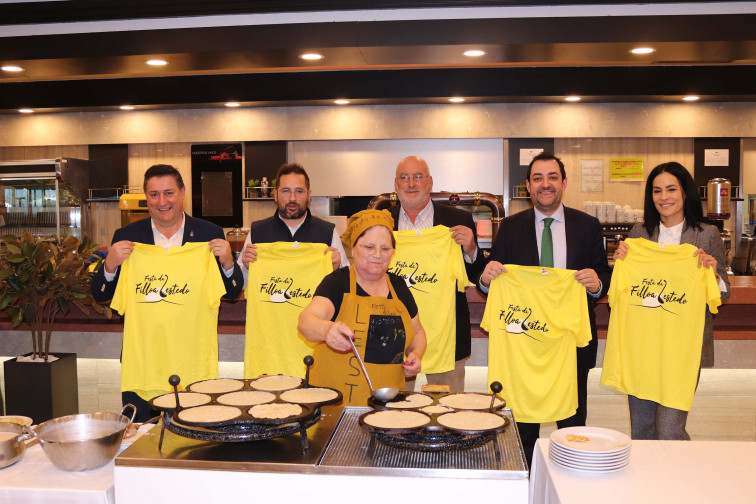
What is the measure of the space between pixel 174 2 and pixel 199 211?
168 inches

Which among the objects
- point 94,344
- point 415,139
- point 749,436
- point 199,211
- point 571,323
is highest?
point 415,139

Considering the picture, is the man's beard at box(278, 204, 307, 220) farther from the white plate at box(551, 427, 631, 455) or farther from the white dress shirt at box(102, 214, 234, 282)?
the white plate at box(551, 427, 631, 455)

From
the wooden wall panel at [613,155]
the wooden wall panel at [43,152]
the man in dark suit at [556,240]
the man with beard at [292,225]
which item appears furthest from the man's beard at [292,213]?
the wooden wall panel at [43,152]

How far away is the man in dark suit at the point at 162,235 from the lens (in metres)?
3.40

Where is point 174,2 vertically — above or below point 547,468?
above

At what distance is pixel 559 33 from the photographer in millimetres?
4234

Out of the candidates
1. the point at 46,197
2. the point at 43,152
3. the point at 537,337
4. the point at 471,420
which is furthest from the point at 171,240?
the point at 43,152

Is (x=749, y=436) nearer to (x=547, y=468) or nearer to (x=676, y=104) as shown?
(x=547, y=468)

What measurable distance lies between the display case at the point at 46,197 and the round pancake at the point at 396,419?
7.37 m

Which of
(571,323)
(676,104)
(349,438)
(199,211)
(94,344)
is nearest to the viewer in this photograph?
(349,438)

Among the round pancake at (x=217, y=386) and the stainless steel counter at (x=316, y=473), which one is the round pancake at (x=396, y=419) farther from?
the round pancake at (x=217, y=386)

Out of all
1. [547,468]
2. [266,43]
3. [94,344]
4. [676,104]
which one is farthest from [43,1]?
[676,104]

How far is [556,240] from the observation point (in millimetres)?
3582

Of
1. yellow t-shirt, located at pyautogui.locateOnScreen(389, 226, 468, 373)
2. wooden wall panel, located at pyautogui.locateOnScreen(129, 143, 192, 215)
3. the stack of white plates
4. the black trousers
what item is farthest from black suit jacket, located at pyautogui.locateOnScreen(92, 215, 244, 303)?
wooden wall panel, located at pyautogui.locateOnScreen(129, 143, 192, 215)
